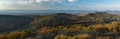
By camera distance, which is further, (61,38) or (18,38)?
(18,38)

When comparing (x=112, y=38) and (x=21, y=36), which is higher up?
(x=112, y=38)

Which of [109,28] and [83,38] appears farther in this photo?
[109,28]

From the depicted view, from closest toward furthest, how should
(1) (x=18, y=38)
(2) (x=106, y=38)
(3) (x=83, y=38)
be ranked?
(3) (x=83, y=38)
(2) (x=106, y=38)
(1) (x=18, y=38)

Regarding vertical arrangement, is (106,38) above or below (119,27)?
above

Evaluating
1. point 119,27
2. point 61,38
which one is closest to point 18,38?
point 61,38

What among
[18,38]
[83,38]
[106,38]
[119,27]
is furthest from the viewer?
[119,27]

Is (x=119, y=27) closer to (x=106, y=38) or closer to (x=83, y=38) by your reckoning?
(x=106, y=38)

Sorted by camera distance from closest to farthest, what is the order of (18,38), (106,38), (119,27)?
1. (106,38)
2. (18,38)
3. (119,27)

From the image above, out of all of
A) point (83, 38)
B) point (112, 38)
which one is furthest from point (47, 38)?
point (112, 38)

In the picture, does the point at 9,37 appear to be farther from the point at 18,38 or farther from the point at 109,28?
the point at 109,28

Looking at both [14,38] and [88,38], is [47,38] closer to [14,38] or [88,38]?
[88,38]
